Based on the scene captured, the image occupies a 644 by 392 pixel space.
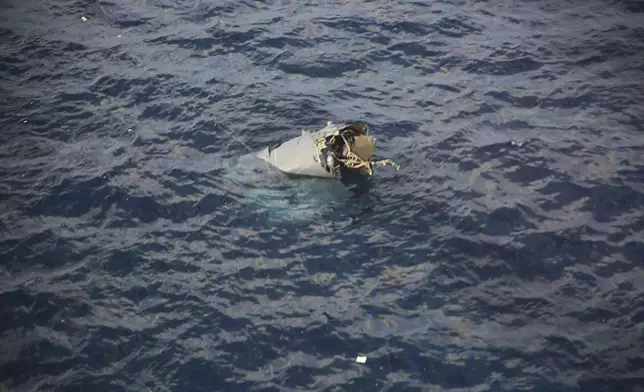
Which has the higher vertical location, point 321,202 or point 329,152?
point 329,152

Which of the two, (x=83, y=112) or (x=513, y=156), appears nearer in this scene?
(x=513, y=156)

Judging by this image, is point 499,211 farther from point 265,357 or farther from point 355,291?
point 265,357

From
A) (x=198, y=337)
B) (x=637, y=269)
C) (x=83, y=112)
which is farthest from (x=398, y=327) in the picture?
(x=83, y=112)

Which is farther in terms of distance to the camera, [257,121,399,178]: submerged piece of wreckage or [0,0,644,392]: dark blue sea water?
[257,121,399,178]: submerged piece of wreckage

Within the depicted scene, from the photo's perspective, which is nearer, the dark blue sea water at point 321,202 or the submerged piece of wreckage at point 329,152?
the dark blue sea water at point 321,202
